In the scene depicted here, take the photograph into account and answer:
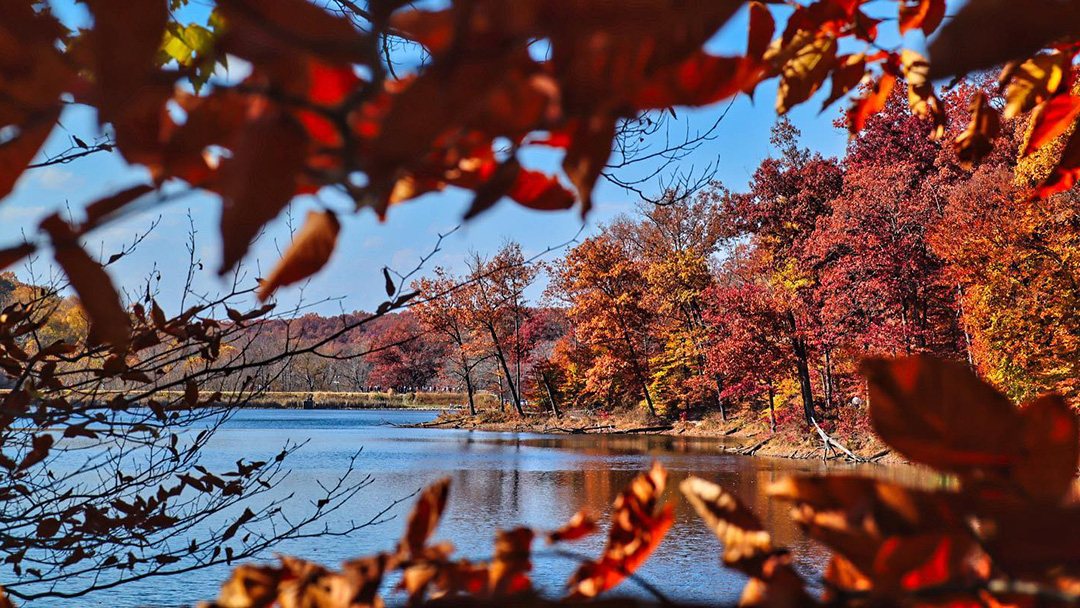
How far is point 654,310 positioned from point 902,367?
2238cm

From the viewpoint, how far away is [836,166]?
18812mm

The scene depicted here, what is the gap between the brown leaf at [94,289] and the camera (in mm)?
233

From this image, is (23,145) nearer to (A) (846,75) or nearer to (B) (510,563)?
(B) (510,563)

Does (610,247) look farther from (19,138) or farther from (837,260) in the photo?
(19,138)

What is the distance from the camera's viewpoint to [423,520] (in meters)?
0.37

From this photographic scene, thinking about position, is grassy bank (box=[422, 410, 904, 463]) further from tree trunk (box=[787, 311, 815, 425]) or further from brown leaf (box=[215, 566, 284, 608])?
brown leaf (box=[215, 566, 284, 608])

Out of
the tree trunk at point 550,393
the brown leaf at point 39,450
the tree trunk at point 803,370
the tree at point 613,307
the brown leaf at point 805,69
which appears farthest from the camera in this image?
the tree trunk at point 550,393

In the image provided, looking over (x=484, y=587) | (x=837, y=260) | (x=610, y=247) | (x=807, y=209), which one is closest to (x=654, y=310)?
(x=610, y=247)

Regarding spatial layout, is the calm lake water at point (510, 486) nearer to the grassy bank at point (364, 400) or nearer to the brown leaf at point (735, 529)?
the brown leaf at point (735, 529)

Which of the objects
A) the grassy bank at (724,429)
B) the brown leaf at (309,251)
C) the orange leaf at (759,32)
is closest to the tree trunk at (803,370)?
the grassy bank at (724,429)

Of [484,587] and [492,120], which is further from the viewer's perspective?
[484,587]

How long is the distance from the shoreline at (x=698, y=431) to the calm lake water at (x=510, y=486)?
→ 0.85 m

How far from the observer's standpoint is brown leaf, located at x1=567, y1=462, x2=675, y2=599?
38 cm

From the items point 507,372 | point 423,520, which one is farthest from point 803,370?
point 423,520
